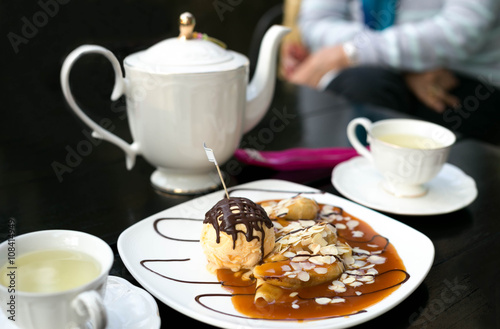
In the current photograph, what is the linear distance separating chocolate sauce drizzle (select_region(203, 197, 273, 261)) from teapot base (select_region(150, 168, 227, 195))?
0.22 meters

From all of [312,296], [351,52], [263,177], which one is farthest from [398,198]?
→ [351,52]

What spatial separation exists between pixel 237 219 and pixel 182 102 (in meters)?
0.25

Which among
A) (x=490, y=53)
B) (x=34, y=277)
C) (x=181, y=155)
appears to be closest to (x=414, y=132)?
(x=181, y=155)

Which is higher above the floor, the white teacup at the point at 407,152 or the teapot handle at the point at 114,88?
the teapot handle at the point at 114,88

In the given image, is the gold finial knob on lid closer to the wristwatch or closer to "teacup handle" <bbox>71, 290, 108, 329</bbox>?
"teacup handle" <bbox>71, 290, 108, 329</bbox>

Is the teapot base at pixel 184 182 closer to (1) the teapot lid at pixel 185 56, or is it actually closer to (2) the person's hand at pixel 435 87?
(1) the teapot lid at pixel 185 56

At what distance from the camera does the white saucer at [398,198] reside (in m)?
0.77

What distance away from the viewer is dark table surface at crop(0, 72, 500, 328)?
0.56 metres

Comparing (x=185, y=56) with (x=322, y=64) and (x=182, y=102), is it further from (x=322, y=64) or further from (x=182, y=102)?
(x=322, y=64)

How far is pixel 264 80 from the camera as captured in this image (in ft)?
2.92

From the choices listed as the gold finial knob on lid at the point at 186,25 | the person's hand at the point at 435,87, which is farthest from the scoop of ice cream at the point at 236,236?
the person's hand at the point at 435,87

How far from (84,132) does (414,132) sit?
0.68 meters

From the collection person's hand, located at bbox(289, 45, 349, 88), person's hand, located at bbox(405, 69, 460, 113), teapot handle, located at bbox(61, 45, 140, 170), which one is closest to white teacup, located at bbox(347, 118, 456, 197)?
teapot handle, located at bbox(61, 45, 140, 170)

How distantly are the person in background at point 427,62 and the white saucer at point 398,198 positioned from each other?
585 mm
